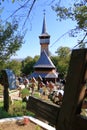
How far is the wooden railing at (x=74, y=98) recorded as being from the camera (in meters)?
1.64

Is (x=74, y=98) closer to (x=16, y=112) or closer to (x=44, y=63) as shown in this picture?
(x=16, y=112)

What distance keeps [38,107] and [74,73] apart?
1.65ft

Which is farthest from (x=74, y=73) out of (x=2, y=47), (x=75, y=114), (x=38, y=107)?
(x=2, y=47)

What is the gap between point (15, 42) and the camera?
3002cm

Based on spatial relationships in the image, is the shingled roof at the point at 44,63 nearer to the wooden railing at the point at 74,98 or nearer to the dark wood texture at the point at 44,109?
the dark wood texture at the point at 44,109

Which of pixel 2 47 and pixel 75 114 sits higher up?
pixel 2 47

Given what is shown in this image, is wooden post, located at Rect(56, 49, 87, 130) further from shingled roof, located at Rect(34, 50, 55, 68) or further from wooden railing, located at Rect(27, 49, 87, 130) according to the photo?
shingled roof, located at Rect(34, 50, 55, 68)

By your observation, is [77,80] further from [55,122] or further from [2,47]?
[2,47]

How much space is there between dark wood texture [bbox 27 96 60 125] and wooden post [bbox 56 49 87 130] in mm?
69

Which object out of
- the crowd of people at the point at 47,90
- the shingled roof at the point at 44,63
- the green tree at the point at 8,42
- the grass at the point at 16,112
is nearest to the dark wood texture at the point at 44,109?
the grass at the point at 16,112

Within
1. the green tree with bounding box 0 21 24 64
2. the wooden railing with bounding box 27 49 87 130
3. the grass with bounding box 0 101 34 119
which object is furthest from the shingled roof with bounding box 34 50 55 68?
the wooden railing with bounding box 27 49 87 130

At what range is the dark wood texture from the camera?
1.88m

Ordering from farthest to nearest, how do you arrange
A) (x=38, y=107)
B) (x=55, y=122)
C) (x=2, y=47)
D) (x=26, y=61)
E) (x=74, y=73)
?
(x=26, y=61) → (x=2, y=47) → (x=38, y=107) → (x=55, y=122) → (x=74, y=73)

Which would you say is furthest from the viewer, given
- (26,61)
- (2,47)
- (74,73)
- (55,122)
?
(26,61)
